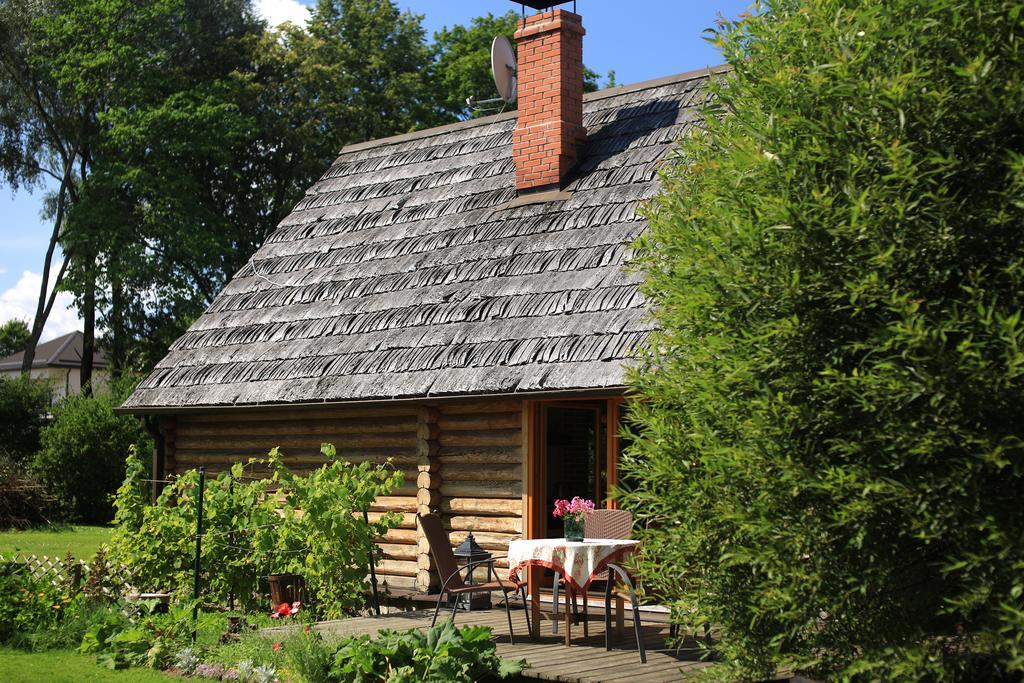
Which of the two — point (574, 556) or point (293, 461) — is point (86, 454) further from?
point (574, 556)

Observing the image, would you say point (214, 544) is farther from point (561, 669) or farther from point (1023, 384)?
point (1023, 384)

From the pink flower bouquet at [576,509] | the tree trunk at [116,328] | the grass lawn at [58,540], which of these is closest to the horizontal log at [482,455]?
the pink flower bouquet at [576,509]

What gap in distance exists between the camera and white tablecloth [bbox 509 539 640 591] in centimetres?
756

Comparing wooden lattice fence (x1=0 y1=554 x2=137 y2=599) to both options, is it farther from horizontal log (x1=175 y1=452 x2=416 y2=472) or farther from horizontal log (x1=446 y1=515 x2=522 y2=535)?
horizontal log (x1=446 y1=515 x2=522 y2=535)

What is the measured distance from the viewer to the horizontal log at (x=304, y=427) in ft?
37.3

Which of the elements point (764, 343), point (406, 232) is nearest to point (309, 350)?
point (406, 232)

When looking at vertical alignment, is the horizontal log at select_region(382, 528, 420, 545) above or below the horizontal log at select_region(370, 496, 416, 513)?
below

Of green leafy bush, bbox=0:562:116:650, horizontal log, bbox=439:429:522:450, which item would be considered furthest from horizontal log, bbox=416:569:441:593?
green leafy bush, bbox=0:562:116:650

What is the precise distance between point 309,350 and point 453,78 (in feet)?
58.3

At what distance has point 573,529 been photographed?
25.7ft

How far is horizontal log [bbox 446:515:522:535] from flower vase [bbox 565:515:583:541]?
7.65 feet

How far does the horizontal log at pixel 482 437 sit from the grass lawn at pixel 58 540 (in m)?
7.83

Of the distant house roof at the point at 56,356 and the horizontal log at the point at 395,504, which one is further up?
the distant house roof at the point at 56,356

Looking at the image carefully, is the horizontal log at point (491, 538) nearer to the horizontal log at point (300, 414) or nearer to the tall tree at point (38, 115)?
the horizontal log at point (300, 414)
